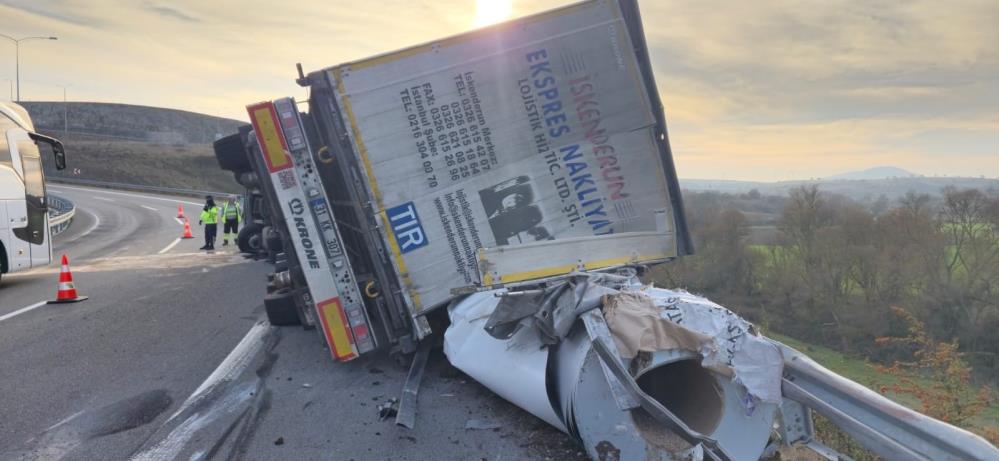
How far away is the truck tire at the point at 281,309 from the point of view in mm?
6922

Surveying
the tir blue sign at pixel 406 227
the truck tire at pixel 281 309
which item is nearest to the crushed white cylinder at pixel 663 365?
the tir blue sign at pixel 406 227

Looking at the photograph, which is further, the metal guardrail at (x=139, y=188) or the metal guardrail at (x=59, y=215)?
the metal guardrail at (x=139, y=188)

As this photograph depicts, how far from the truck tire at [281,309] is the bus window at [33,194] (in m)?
6.03

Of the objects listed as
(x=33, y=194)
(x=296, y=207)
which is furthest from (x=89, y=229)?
(x=296, y=207)

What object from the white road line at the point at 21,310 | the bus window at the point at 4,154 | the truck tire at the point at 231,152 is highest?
the bus window at the point at 4,154

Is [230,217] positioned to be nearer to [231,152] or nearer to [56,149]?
[56,149]

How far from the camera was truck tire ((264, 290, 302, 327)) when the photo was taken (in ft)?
22.7

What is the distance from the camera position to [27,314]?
7918mm

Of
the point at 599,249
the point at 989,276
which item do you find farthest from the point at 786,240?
the point at 599,249

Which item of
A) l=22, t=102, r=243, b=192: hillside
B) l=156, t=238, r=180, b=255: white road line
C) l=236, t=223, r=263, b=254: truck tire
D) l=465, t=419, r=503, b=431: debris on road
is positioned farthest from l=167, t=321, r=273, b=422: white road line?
l=22, t=102, r=243, b=192: hillside

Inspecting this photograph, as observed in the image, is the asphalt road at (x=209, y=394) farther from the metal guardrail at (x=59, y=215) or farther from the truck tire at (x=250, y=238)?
the metal guardrail at (x=59, y=215)

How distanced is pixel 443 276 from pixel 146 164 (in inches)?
2297

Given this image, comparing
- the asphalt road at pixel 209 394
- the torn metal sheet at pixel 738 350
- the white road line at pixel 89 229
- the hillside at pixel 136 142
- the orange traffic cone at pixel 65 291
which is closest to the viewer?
the torn metal sheet at pixel 738 350

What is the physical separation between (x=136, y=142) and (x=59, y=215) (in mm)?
50155
